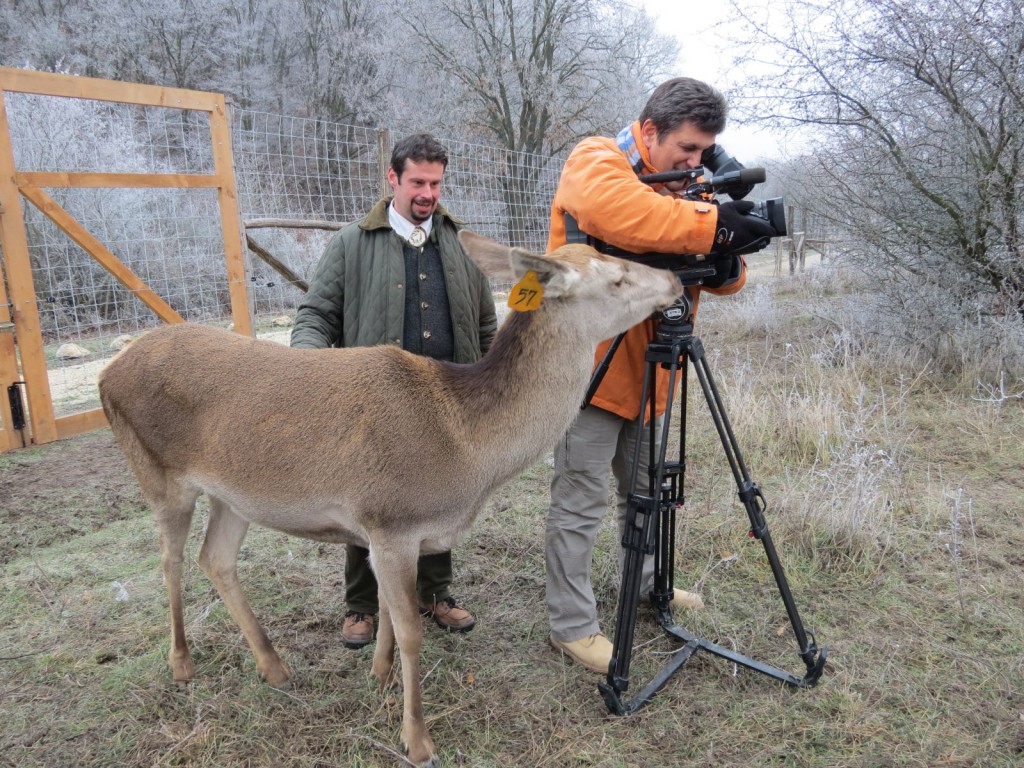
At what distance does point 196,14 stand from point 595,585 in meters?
30.4

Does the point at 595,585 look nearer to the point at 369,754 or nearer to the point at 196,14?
the point at 369,754

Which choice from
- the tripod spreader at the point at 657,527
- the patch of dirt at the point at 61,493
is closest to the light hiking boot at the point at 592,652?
the tripod spreader at the point at 657,527

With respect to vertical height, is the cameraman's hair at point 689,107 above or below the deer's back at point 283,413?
above

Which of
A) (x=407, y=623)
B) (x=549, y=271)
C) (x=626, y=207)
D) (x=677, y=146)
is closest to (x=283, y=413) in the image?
(x=407, y=623)

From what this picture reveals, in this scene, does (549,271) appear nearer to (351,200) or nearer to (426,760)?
(426,760)

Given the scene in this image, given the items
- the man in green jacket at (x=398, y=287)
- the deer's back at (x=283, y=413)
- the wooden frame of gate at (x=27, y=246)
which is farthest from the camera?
the wooden frame of gate at (x=27, y=246)

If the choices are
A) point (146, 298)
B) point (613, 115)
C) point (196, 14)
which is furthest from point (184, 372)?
point (196, 14)

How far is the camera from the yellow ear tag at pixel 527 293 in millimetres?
2668

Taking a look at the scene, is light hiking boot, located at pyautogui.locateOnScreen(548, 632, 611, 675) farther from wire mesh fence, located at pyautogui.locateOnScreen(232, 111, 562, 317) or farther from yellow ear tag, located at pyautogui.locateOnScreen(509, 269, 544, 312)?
wire mesh fence, located at pyautogui.locateOnScreen(232, 111, 562, 317)

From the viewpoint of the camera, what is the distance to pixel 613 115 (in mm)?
20844

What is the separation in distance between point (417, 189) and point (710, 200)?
53.8 inches

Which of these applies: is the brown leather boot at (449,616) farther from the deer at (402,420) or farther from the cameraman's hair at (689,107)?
the cameraman's hair at (689,107)

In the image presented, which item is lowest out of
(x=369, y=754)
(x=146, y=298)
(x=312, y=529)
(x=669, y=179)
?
(x=369, y=754)

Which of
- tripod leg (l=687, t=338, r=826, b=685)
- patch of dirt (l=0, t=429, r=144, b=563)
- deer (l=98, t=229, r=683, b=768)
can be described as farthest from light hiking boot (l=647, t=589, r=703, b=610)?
patch of dirt (l=0, t=429, r=144, b=563)
